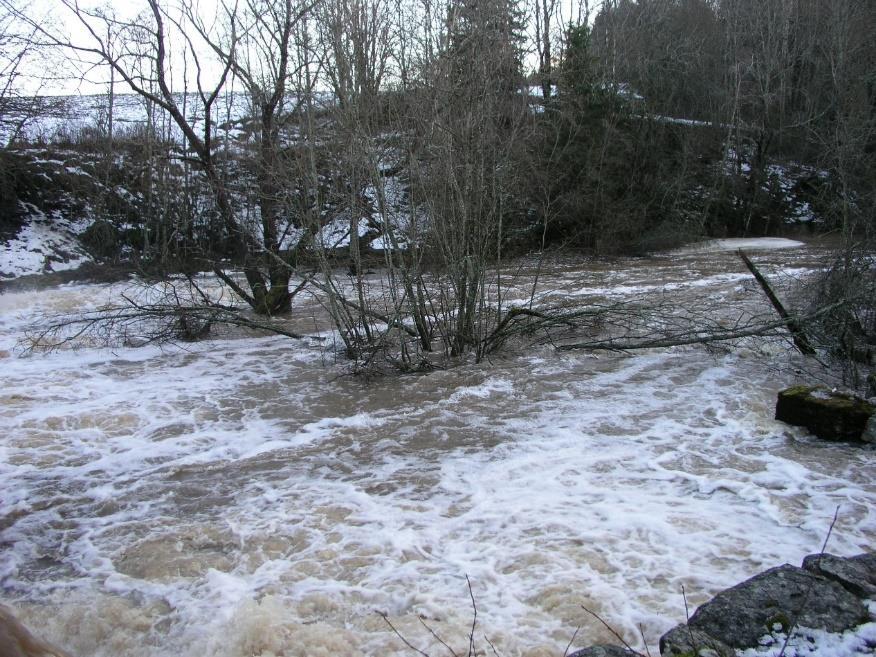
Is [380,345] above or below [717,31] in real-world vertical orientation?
below

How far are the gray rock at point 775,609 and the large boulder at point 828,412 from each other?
143 inches

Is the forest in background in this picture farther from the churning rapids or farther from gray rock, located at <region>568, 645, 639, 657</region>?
gray rock, located at <region>568, 645, 639, 657</region>

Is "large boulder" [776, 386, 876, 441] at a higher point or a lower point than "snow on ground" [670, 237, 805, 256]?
lower

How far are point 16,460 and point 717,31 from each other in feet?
137

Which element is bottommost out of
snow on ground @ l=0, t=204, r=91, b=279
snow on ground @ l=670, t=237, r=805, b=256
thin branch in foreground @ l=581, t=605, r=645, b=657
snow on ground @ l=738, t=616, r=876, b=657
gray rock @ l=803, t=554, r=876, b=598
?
thin branch in foreground @ l=581, t=605, r=645, b=657

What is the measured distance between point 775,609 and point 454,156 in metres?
7.57

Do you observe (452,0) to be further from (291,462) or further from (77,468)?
(77,468)

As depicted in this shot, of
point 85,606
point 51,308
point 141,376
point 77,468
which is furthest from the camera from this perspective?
point 51,308

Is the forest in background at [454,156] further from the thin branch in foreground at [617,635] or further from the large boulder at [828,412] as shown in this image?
the thin branch in foreground at [617,635]

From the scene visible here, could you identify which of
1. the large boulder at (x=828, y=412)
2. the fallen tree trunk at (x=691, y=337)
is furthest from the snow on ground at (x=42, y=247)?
the large boulder at (x=828, y=412)

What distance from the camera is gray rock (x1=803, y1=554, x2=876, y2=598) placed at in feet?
12.6

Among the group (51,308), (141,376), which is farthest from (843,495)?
(51,308)

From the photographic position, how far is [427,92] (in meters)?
9.73

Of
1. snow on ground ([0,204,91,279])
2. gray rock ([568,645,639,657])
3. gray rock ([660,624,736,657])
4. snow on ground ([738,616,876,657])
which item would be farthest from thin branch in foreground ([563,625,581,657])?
snow on ground ([0,204,91,279])
